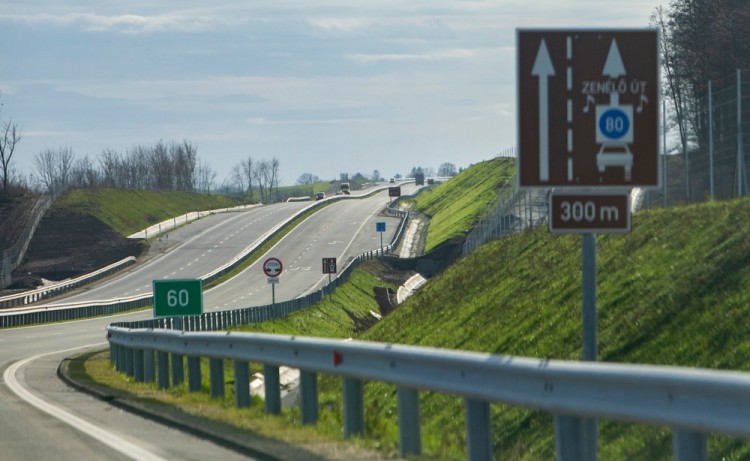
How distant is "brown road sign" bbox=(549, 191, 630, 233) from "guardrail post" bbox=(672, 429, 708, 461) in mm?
2065

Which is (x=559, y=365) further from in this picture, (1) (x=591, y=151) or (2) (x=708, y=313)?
(2) (x=708, y=313)

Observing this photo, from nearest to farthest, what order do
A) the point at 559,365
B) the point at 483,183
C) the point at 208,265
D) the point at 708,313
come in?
the point at 559,365
the point at 708,313
the point at 208,265
the point at 483,183

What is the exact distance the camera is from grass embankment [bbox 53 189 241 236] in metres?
115

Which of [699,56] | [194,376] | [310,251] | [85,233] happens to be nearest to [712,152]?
[194,376]

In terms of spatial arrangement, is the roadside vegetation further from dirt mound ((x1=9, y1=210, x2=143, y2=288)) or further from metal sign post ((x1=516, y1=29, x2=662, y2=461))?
dirt mound ((x1=9, y1=210, x2=143, y2=288))

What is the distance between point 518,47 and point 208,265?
8602cm

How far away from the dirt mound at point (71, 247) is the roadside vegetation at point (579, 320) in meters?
68.0

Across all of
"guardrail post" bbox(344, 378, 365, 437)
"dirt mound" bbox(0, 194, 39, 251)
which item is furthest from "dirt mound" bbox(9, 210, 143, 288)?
"guardrail post" bbox(344, 378, 365, 437)

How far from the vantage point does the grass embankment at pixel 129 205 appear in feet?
378

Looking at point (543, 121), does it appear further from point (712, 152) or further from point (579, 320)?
point (712, 152)

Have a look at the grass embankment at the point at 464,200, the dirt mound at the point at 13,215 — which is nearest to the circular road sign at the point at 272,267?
the grass embankment at the point at 464,200

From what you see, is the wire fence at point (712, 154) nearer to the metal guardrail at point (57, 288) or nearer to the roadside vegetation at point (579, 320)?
the roadside vegetation at point (579, 320)

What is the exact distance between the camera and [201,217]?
5340 inches

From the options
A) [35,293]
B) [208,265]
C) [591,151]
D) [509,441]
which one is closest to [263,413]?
[509,441]
